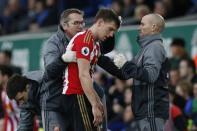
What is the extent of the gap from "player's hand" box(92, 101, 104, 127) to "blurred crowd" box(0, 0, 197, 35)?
647 cm

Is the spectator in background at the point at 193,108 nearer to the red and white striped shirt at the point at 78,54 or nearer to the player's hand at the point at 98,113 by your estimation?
the red and white striped shirt at the point at 78,54

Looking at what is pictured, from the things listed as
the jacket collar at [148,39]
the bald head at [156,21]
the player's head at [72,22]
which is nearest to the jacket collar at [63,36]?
the player's head at [72,22]

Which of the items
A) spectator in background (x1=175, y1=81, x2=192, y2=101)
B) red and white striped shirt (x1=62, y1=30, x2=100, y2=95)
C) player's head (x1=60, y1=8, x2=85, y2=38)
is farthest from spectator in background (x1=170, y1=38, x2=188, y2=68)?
red and white striped shirt (x1=62, y1=30, x2=100, y2=95)

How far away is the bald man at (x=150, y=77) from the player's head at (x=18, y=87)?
1.27 m

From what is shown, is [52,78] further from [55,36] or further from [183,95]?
[183,95]

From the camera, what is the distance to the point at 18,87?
11008mm

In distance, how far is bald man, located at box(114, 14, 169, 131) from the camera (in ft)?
33.6

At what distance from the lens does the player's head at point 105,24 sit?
1012 cm

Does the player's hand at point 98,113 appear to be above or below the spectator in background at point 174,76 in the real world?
below

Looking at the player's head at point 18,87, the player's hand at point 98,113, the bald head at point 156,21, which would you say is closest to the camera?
the player's hand at point 98,113

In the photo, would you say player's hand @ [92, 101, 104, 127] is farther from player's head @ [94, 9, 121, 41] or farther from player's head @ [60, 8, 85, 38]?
player's head @ [60, 8, 85, 38]

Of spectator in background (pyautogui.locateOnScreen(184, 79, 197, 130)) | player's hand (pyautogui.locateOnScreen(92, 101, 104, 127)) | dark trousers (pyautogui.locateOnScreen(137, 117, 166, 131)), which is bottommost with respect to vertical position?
dark trousers (pyautogui.locateOnScreen(137, 117, 166, 131))

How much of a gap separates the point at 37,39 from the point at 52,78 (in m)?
8.66

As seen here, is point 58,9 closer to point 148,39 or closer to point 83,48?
point 148,39
